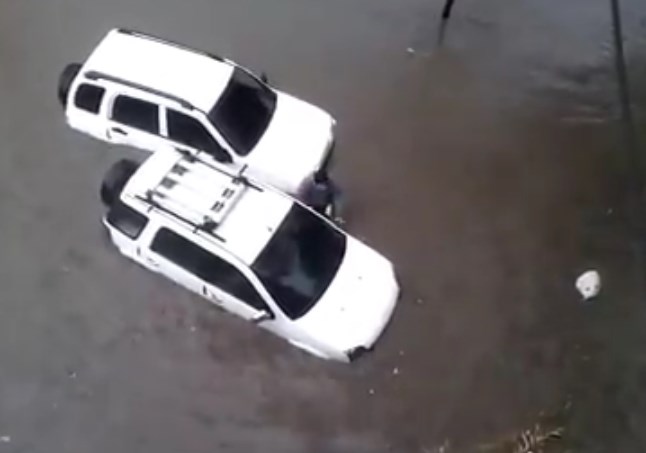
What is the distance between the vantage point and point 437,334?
30.4 feet

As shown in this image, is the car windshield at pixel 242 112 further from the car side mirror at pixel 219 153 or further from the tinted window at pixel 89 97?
the tinted window at pixel 89 97

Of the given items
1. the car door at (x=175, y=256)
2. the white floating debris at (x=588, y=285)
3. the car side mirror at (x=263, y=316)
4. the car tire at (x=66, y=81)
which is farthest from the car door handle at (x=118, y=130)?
the white floating debris at (x=588, y=285)

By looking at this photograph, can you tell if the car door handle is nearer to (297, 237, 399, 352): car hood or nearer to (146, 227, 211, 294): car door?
(146, 227, 211, 294): car door

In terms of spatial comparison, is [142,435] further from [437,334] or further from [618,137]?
[618,137]

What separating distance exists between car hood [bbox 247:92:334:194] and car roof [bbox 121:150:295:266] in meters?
0.53

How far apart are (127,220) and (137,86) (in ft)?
4.26

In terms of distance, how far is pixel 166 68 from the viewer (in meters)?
9.54

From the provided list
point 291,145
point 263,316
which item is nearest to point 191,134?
point 291,145

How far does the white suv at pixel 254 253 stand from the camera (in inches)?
342

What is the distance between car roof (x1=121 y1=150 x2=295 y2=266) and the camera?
8.69 m

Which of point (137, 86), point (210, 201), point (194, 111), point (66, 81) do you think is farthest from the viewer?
point (66, 81)

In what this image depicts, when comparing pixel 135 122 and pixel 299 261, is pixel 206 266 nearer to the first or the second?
pixel 299 261

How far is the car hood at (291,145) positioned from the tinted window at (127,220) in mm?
1182

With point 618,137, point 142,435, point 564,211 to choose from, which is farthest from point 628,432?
point 142,435
